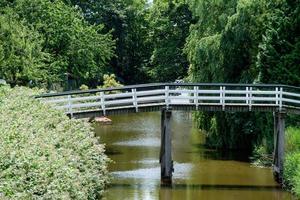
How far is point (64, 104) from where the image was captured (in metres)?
26.6

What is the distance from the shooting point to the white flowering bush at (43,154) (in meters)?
11.7

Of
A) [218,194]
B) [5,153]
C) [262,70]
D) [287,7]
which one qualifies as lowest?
[218,194]

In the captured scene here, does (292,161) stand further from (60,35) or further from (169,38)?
(169,38)

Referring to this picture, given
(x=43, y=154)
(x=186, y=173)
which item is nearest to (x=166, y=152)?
(x=186, y=173)

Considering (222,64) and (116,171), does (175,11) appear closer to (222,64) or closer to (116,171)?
(222,64)

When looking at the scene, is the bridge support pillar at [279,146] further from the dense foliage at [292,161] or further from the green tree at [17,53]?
the green tree at [17,53]

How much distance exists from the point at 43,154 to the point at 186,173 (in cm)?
1328

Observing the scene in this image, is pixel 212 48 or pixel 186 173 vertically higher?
pixel 212 48

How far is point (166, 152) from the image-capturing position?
82.9ft

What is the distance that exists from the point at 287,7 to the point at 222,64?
4490 millimetres

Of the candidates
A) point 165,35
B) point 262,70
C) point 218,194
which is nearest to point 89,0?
point 165,35

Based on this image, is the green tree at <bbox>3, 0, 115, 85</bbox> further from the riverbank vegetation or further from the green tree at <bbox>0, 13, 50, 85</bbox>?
the green tree at <bbox>0, 13, 50, 85</bbox>

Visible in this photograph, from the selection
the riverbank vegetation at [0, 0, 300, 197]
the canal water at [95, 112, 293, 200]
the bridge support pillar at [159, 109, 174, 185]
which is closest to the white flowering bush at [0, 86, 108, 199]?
the canal water at [95, 112, 293, 200]

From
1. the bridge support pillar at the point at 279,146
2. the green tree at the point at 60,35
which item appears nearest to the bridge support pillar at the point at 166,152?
the bridge support pillar at the point at 279,146
